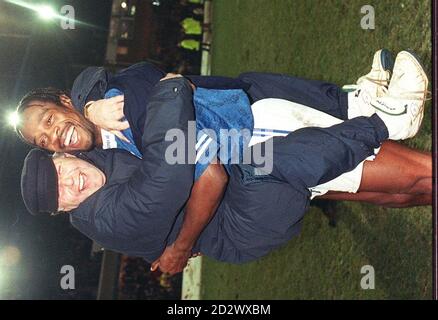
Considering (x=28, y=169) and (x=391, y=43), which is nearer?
(x=28, y=169)

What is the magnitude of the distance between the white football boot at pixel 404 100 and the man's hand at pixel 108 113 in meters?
1.26

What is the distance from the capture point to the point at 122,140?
2463mm

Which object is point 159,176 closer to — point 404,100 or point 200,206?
point 200,206

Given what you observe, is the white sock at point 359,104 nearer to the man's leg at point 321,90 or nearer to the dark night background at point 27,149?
the man's leg at point 321,90

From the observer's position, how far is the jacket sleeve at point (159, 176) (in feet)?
6.79

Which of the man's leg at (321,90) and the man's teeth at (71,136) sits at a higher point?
the man's leg at (321,90)

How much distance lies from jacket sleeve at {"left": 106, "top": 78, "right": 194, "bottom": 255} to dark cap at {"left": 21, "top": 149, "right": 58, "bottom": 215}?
1.22 ft

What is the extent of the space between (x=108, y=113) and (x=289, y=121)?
2.97 ft

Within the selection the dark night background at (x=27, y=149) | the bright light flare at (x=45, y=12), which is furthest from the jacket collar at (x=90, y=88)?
the bright light flare at (x=45, y=12)

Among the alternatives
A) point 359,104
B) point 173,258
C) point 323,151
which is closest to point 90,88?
point 173,258

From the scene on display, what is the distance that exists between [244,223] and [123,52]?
516 cm

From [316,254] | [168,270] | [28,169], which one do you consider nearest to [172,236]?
[168,270]

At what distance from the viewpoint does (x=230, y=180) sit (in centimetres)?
239

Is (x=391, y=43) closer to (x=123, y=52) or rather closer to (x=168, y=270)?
(x=168, y=270)
